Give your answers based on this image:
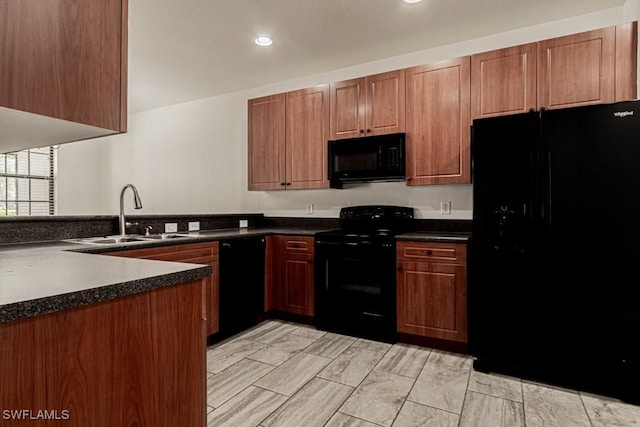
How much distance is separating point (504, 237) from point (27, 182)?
6.00 metres

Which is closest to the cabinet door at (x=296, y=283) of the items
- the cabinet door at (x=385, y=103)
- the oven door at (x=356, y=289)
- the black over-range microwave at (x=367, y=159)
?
the oven door at (x=356, y=289)

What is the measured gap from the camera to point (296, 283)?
3416 millimetres

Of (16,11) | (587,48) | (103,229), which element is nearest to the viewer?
(16,11)

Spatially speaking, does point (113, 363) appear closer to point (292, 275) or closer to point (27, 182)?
point (292, 275)

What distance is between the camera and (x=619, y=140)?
83.0 inches

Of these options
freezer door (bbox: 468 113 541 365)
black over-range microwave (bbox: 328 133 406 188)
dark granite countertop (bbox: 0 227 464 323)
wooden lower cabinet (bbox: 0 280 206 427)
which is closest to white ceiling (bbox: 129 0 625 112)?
black over-range microwave (bbox: 328 133 406 188)

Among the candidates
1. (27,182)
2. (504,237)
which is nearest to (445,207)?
(504,237)

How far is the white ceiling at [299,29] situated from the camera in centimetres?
265

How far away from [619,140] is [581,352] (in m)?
1.32

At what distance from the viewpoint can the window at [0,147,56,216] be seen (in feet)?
15.6

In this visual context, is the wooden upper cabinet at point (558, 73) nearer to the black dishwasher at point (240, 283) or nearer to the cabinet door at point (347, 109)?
the cabinet door at point (347, 109)

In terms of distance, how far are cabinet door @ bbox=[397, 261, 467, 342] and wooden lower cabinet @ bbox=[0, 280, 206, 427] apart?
6.89 ft

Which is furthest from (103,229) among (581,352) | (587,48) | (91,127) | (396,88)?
(587,48)

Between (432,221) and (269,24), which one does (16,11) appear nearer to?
(269,24)
